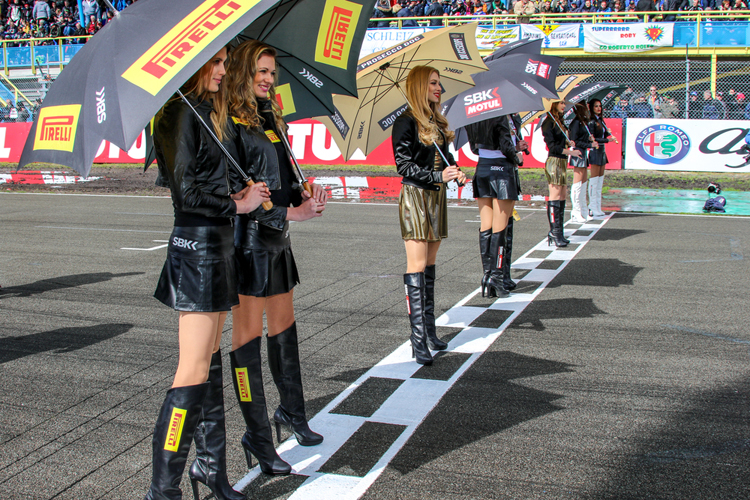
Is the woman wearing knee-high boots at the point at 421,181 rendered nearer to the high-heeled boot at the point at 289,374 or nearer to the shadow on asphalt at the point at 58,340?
the high-heeled boot at the point at 289,374

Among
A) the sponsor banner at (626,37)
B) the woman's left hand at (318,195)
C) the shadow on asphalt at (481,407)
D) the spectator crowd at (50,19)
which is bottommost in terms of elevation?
the shadow on asphalt at (481,407)

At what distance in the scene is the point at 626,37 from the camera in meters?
24.1

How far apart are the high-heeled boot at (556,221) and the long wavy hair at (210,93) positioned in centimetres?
722

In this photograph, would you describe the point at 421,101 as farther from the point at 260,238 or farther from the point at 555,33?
the point at 555,33

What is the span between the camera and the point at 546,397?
4402mm

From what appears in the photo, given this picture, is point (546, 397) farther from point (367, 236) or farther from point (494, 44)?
point (494, 44)

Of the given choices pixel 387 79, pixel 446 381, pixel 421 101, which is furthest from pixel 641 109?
pixel 446 381

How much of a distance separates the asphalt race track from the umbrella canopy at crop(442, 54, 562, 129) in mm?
1834

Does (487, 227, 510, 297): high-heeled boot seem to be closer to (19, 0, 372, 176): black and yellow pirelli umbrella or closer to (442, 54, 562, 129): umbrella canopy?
(442, 54, 562, 129): umbrella canopy

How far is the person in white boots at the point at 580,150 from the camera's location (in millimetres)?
11141

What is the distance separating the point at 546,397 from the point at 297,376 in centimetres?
169

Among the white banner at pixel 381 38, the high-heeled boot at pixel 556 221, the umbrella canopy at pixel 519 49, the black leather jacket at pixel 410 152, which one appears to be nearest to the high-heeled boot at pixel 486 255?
the umbrella canopy at pixel 519 49

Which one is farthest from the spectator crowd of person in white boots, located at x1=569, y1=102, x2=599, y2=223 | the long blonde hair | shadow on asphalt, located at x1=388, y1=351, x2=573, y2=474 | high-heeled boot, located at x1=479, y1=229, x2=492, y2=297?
Result: shadow on asphalt, located at x1=388, y1=351, x2=573, y2=474

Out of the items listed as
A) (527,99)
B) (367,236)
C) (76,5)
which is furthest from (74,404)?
(76,5)
